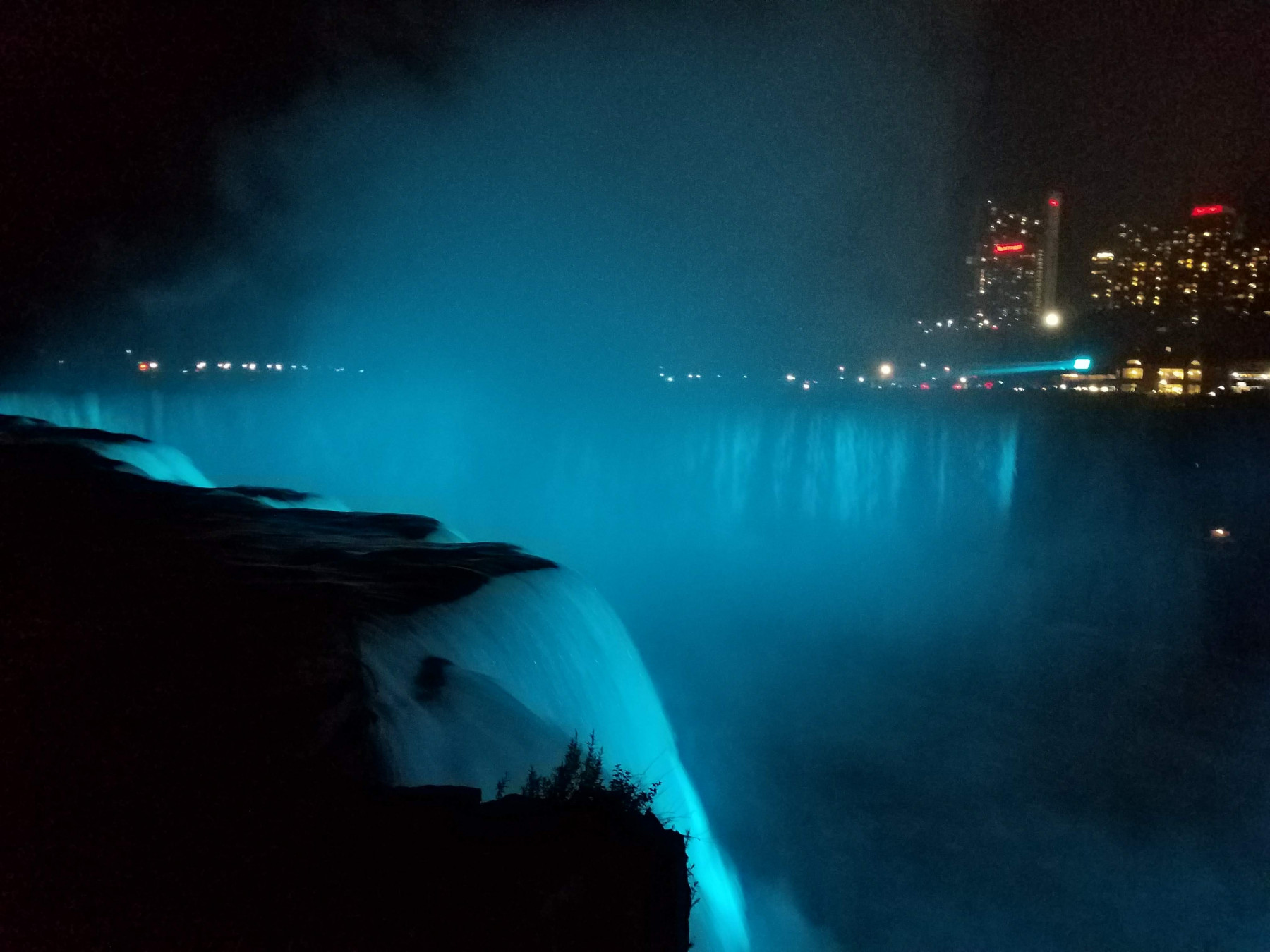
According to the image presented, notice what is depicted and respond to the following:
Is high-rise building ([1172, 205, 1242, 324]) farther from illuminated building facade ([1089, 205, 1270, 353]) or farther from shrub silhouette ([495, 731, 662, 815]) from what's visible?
shrub silhouette ([495, 731, 662, 815])

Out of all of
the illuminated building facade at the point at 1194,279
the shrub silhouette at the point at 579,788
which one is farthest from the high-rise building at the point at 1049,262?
the shrub silhouette at the point at 579,788

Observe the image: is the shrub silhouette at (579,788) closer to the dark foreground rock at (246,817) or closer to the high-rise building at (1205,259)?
the dark foreground rock at (246,817)

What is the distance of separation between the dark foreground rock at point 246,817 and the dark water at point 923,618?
694 cm

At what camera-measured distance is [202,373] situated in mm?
58938

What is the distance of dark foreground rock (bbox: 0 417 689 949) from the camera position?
3607 millimetres

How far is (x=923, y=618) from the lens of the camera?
22641 mm

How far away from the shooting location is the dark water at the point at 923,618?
36.7 feet

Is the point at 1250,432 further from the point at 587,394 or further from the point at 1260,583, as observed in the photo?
the point at 587,394

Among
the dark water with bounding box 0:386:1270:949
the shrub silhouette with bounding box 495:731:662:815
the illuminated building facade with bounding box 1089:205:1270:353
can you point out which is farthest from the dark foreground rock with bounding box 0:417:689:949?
the illuminated building facade with bounding box 1089:205:1270:353

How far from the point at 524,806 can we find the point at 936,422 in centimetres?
3508

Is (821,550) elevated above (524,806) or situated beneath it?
situated beneath

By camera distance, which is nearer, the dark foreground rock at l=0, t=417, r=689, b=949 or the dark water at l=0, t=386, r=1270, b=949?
the dark foreground rock at l=0, t=417, r=689, b=949

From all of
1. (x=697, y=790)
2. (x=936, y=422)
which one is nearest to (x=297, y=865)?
(x=697, y=790)

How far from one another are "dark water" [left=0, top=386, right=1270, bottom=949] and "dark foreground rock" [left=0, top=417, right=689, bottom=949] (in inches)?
273
